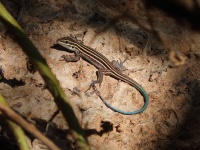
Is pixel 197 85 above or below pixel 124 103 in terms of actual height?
above

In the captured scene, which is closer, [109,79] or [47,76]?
[47,76]

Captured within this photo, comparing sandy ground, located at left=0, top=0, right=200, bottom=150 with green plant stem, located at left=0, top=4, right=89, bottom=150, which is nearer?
green plant stem, located at left=0, top=4, right=89, bottom=150

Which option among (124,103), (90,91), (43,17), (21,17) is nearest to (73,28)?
(43,17)

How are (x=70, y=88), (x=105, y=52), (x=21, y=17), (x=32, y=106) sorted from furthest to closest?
(x=105, y=52) → (x=21, y=17) → (x=70, y=88) → (x=32, y=106)

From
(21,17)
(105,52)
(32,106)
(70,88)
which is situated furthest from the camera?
(105,52)

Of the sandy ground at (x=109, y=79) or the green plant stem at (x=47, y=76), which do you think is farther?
the sandy ground at (x=109, y=79)

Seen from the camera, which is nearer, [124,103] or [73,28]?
[124,103]

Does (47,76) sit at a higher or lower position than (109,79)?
lower

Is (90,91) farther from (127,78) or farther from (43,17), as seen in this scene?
(43,17)
